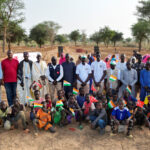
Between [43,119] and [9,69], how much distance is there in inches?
73.1

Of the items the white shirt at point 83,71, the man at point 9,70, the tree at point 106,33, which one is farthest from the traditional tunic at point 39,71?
the tree at point 106,33

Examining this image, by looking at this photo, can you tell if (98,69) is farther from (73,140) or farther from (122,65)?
(73,140)

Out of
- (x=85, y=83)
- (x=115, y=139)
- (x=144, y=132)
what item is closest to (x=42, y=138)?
(x=115, y=139)

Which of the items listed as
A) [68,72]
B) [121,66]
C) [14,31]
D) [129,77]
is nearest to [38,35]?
[14,31]

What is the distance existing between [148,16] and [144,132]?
34189 millimetres

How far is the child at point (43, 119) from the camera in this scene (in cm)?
449

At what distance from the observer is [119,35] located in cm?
4384

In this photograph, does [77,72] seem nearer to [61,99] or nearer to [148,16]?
[61,99]

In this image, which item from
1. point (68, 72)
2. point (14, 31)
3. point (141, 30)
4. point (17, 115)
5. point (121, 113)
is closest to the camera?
point (121, 113)

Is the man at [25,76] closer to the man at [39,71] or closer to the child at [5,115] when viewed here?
the man at [39,71]

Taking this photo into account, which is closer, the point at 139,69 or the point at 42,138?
the point at 42,138

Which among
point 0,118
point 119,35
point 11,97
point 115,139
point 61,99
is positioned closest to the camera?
point 115,139

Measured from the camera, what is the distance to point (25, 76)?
559 cm

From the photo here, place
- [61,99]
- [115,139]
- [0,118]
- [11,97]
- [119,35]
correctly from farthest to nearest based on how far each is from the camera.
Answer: [119,35] → [11,97] → [61,99] → [0,118] → [115,139]
